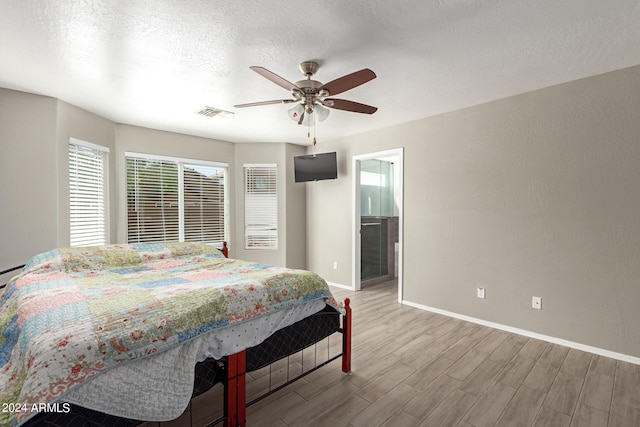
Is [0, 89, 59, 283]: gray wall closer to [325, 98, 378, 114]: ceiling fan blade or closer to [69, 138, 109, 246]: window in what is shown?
[69, 138, 109, 246]: window

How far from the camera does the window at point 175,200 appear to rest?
435cm

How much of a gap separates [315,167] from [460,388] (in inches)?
143

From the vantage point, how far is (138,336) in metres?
1.41

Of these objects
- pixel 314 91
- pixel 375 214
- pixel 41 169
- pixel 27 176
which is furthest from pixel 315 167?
pixel 27 176

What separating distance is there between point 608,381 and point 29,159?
18.0 feet

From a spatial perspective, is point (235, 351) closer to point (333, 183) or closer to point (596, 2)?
point (596, 2)

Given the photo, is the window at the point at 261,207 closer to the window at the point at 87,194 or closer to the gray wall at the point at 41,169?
the gray wall at the point at 41,169

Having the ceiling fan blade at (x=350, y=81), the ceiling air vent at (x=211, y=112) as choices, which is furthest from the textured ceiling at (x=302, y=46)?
the ceiling fan blade at (x=350, y=81)

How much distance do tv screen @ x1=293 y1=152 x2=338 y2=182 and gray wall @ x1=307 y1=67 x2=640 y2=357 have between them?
41.6 inches

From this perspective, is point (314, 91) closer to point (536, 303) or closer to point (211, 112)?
point (211, 112)

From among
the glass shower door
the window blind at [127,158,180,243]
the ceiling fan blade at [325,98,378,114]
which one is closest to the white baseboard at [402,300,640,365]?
the glass shower door

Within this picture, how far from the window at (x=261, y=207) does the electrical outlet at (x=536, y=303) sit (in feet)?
12.3

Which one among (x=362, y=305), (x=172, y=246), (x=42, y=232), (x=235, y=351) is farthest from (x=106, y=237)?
(x=362, y=305)

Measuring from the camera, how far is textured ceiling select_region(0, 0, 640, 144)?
5.95 ft
